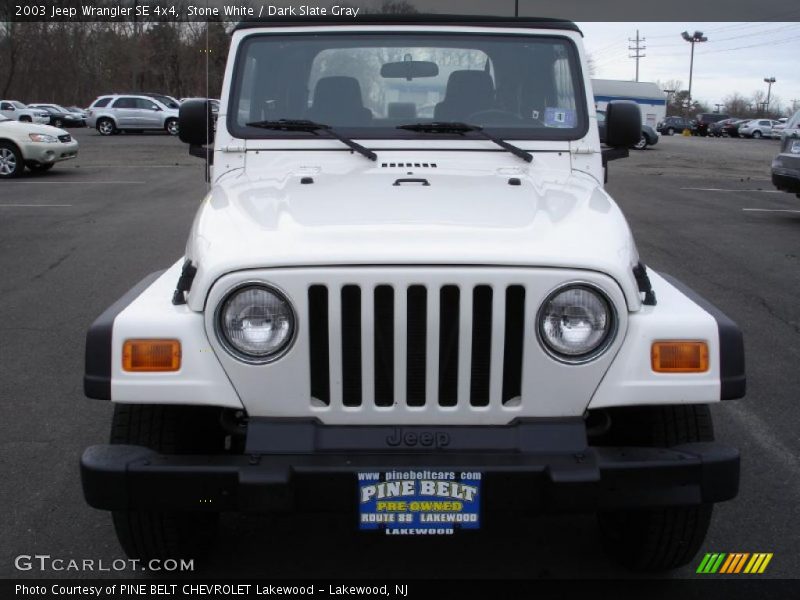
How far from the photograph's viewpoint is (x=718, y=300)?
25.0 ft

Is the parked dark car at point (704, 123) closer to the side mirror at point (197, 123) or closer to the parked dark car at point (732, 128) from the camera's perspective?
the parked dark car at point (732, 128)

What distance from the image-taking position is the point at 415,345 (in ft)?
8.66

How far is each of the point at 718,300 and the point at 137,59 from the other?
66981 millimetres

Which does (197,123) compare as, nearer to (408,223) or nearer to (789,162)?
(408,223)

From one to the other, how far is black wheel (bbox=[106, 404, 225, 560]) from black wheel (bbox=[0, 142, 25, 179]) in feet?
53.6

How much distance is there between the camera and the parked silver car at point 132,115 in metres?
36.3

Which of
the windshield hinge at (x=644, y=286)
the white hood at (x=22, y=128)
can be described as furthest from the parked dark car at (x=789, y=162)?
the white hood at (x=22, y=128)

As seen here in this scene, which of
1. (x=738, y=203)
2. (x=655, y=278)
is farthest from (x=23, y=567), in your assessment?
(x=738, y=203)

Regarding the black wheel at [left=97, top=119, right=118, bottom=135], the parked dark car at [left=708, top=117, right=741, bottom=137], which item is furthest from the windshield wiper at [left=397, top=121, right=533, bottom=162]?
the parked dark car at [left=708, top=117, right=741, bottom=137]

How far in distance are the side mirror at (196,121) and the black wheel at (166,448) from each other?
1.76 meters

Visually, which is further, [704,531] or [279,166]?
[279,166]

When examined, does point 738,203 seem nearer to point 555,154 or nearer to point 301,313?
point 555,154

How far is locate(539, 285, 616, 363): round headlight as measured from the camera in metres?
2.66

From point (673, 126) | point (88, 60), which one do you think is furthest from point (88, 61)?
point (673, 126)
